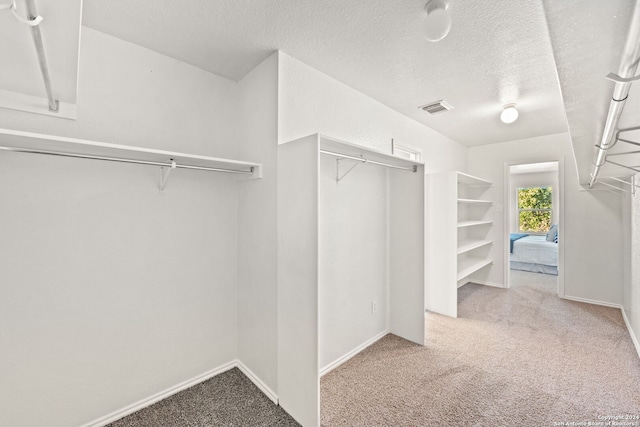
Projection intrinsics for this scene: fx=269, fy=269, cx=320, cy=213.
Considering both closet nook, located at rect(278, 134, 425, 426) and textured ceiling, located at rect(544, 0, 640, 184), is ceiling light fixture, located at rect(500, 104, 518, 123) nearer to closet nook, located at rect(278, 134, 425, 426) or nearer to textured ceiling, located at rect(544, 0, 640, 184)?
closet nook, located at rect(278, 134, 425, 426)

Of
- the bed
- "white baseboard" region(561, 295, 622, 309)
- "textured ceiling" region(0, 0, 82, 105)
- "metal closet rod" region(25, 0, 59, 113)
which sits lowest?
"white baseboard" region(561, 295, 622, 309)

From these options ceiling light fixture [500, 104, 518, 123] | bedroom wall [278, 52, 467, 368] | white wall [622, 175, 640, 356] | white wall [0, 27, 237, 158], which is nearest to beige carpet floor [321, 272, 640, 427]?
white wall [622, 175, 640, 356]

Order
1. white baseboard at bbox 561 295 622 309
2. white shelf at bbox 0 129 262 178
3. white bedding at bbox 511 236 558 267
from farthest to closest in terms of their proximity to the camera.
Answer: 1. white bedding at bbox 511 236 558 267
2. white baseboard at bbox 561 295 622 309
3. white shelf at bbox 0 129 262 178

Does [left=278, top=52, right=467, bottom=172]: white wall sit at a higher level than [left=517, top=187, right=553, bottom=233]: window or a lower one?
higher

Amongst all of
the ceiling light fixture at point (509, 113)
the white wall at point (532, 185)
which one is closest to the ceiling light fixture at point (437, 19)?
the ceiling light fixture at point (509, 113)

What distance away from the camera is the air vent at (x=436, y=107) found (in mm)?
2860

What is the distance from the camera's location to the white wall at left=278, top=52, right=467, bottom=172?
1991mm

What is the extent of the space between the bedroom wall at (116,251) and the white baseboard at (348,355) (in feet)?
2.68

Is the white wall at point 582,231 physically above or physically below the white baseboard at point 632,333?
above

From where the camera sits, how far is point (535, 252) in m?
5.54

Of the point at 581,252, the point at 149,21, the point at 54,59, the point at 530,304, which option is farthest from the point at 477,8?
the point at 581,252

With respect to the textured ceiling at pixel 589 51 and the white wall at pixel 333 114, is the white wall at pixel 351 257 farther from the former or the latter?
the textured ceiling at pixel 589 51

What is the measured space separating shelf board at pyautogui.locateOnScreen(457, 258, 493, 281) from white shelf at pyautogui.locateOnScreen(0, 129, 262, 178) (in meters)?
3.29

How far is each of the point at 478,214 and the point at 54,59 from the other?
5.46 m
